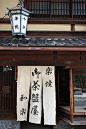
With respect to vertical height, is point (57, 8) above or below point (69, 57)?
above

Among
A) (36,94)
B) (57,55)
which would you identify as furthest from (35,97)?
(57,55)

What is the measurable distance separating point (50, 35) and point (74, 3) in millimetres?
2193

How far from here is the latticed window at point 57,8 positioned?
25.8ft

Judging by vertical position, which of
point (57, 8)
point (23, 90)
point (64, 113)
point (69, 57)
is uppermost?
point (57, 8)

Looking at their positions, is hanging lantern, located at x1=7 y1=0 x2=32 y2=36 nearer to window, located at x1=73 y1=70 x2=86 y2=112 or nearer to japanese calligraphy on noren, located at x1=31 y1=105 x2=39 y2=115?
window, located at x1=73 y1=70 x2=86 y2=112

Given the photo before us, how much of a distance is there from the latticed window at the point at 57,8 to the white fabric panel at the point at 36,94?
9.69 feet

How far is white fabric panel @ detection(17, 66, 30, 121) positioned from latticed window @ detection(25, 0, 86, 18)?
2.97 m

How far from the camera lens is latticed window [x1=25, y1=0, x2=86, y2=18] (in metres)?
7.87

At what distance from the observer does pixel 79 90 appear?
7.39 m

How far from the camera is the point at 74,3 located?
7934mm

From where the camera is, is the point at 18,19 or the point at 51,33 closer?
the point at 18,19

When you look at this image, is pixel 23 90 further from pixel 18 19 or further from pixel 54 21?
pixel 54 21

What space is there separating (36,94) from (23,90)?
678 millimetres

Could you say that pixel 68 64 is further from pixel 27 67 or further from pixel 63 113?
pixel 63 113
